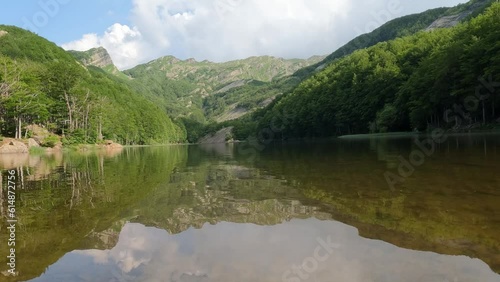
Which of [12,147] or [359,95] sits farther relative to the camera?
[359,95]

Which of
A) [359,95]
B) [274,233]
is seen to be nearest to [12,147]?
[274,233]

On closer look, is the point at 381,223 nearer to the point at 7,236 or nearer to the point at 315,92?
the point at 7,236

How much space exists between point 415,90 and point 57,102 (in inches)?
3142

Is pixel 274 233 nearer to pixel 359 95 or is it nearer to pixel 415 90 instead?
pixel 415 90

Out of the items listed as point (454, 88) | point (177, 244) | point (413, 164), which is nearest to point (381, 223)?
point (177, 244)

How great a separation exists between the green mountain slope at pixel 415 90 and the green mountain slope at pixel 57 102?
66.8 m

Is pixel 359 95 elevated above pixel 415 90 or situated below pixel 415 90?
above

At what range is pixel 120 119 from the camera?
135250mm

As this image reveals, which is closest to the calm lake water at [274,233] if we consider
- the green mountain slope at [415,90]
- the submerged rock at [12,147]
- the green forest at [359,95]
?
the submerged rock at [12,147]

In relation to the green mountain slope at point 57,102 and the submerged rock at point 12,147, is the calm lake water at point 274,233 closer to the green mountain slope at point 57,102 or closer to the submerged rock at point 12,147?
the submerged rock at point 12,147

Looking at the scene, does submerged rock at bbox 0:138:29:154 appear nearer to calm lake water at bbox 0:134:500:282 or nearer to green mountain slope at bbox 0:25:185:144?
green mountain slope at bbox 0:25:185:144

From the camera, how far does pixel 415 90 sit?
2822 inches

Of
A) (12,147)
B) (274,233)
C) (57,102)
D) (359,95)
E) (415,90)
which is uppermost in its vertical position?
(359,95)

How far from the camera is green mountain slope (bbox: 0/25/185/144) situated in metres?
59.1
